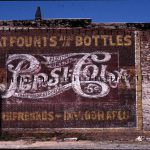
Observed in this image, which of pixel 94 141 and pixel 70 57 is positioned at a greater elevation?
pixel 70 57

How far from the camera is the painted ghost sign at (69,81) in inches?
746

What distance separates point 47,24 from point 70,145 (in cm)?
548

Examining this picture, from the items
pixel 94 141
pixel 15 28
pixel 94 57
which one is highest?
pixel 15 28

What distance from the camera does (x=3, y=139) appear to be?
18641 millimetres

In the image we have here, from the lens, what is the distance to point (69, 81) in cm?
1905

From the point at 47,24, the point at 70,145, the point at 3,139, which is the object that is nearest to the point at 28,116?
the point at 3,139

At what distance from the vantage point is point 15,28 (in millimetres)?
19297

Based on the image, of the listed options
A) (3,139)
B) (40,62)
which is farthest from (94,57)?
(3,139)

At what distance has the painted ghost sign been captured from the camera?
1894 centimetres

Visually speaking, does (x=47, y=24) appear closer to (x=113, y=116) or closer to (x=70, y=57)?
(x=70, y=57)

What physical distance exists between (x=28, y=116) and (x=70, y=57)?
3097 millimetres

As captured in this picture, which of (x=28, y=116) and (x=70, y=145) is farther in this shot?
(x=28, y=116)

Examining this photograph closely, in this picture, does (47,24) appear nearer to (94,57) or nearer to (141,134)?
(94,57)

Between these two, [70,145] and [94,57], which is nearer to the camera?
[70,145]
